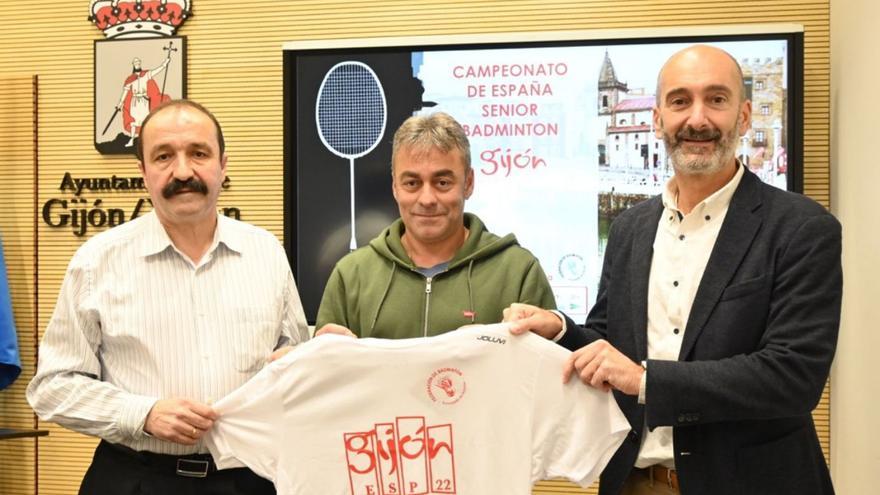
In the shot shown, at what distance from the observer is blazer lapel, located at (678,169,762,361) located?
1.82 m

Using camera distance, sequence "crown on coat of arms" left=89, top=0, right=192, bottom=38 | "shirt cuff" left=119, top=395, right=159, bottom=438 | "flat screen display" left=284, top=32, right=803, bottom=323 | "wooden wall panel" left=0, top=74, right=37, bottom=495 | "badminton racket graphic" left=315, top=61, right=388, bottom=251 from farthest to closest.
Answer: "wooden wall panel" left=0, top=74, right=37, bottom=495, "crown on coat of arms" left=89, top=0, right=192, bottom=38, "badminton racket graphic" left=315, top=61, right=388, bottom=251, "flat screen display" left=284, top=32, right=803, bottom=323, "shirt cuff" left=119, top=395, right=159, bottom=438

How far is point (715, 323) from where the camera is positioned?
181 centimetres

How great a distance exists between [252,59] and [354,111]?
573 mm

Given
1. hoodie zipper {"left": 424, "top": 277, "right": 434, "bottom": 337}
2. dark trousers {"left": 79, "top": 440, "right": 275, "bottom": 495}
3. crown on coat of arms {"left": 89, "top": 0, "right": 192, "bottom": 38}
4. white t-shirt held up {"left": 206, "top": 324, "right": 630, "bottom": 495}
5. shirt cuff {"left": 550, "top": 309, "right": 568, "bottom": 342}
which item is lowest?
dark trousers {"left": 79, "top": 440, "right": 275, "bottom": 495}

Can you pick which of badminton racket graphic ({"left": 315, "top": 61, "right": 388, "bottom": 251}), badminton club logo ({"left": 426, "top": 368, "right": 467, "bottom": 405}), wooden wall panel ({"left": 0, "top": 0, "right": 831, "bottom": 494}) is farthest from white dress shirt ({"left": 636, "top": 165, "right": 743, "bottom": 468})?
badminton racket graphic ({"left": 315, "top": 61, "right": 388, "bottom": 251})

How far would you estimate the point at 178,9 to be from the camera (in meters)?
3.62

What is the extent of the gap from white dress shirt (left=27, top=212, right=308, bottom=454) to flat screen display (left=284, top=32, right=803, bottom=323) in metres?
1.32

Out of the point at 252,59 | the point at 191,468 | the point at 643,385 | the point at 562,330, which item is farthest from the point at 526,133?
the point at 191,468

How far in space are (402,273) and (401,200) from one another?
18 centimetres

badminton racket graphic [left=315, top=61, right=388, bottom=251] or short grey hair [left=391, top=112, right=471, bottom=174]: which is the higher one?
badminton racket graphic [left=315, top=61, right=388, bottom=251]

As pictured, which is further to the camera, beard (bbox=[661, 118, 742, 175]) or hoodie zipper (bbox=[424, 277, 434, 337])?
hoodie zipper (bbox=[424, 277, 434, 337])

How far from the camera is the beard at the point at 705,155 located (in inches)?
73.9

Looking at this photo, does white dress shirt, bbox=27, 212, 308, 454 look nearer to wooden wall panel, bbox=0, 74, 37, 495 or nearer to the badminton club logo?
the badminton club logo

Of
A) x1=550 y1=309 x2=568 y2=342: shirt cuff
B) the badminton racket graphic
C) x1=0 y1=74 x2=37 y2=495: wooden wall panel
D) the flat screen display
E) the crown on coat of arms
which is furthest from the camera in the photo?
x1=0 y1=74 x2=37 y2=495: wooden wall panel
